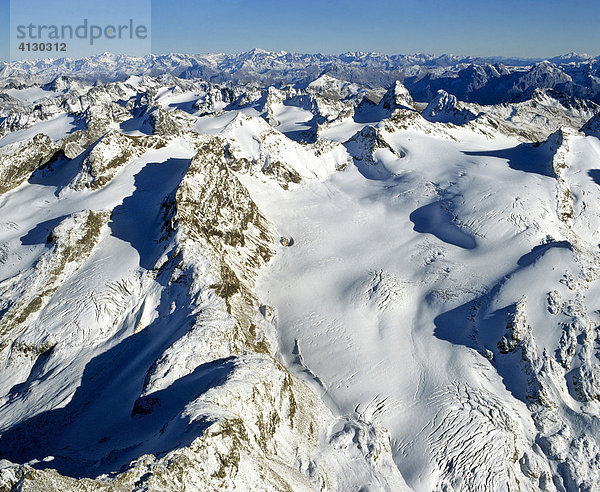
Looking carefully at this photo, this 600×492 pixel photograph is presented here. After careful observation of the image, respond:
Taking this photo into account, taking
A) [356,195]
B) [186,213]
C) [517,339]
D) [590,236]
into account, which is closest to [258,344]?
[186,213]

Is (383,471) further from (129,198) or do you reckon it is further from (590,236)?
(590,236)

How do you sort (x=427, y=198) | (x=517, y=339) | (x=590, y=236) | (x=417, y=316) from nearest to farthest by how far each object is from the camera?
1. (x=517, y=339)
2. (x=417, y=316)
3. (x=590, y=236)
4. (x=427, y=198)

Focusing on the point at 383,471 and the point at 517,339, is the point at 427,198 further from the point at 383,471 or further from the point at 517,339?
the point at 383,471

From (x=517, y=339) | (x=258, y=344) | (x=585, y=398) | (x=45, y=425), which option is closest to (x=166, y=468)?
(x=45, y=425)

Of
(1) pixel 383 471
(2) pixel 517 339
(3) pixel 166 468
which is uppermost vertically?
(3) pixel 166 468

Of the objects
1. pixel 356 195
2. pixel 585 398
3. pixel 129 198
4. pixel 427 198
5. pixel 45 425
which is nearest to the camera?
pixel 45 425

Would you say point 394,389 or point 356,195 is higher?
point 356,195

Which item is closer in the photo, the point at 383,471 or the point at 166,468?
the point at 166,468
